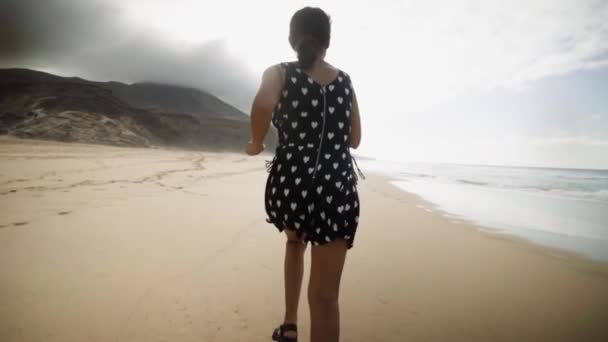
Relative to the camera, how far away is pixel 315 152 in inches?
49.5

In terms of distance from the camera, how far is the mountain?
34906 millimetres

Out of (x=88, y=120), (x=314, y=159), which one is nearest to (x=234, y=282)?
(x=314, y=159)

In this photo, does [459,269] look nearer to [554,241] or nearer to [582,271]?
[582,271]

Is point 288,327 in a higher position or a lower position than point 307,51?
lower

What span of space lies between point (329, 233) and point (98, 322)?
147 centimetres

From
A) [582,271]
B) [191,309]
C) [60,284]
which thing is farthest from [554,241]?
[60,284]

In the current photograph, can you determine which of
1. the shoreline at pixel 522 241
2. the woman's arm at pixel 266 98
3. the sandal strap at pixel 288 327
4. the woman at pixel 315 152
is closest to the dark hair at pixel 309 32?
the woman at pixel 315 152

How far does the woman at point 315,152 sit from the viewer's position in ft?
4.04

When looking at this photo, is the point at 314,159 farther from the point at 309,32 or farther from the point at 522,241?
the point at 522,241

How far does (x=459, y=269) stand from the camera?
8.93 feet

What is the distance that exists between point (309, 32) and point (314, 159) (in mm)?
576

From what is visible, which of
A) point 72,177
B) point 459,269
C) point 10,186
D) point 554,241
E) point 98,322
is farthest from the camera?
point 72,177

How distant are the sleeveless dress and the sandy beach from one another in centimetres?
86

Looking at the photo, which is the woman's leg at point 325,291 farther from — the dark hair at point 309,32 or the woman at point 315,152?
the dark hair at point 309,32
